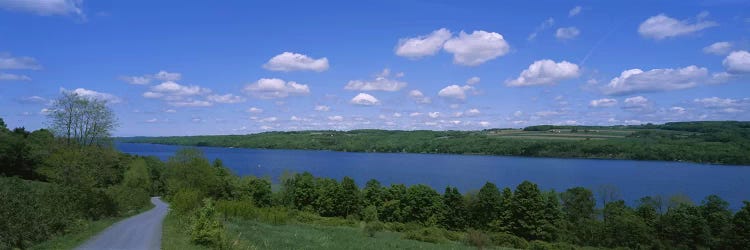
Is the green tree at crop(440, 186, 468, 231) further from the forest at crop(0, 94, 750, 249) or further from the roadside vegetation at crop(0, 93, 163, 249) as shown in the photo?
the roadside vegetation at crop(0, 93, 163, 249)

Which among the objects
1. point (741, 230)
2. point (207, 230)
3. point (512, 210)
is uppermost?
point (207, 230)

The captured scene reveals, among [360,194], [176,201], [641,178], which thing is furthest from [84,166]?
[641,178]

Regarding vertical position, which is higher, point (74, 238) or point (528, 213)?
point (74, 238)

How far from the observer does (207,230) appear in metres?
21.2

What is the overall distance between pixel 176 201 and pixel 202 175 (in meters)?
35.2

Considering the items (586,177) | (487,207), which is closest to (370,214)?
(487,207)

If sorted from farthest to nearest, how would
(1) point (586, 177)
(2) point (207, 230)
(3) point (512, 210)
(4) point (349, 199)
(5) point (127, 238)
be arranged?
(1) point (586, 177)
(4) point (349, 199)
(3) point (512, 210)
(5) point (127, 238)
(2) point (207, 230)

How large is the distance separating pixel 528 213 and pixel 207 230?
46.1 metres

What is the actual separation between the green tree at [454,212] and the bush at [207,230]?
4704 cm

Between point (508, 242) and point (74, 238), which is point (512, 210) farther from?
point (74, 238)

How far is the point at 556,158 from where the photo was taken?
649ft

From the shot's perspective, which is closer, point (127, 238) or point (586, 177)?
point (127, 238)

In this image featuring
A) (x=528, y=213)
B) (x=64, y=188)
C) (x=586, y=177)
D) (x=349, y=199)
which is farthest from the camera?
(x=586, y=177)

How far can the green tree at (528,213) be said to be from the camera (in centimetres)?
5912
